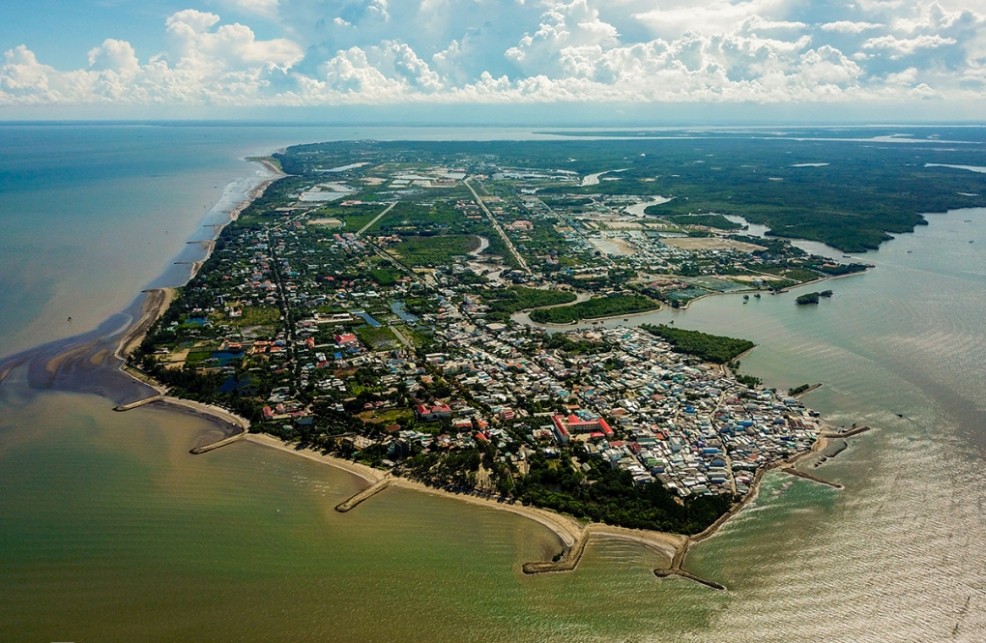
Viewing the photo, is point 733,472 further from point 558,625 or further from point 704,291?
point 704,291

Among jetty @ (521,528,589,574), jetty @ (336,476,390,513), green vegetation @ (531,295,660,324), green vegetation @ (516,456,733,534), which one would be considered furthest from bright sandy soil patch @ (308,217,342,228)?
jetty @ (521,528,589,574)

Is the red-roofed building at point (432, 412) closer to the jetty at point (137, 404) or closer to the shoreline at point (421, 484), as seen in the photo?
the shoreline at point (421, 484)

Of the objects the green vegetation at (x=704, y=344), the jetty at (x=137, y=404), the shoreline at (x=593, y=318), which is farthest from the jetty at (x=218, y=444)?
the green vegetation at (x=704, y=344)

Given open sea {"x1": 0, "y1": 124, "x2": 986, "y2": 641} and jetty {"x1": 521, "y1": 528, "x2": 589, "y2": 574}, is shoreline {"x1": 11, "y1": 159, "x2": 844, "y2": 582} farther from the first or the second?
open sea {"x1": 0, "y1": 124, "x2": 986, "y2": 641}

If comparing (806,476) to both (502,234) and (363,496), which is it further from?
(502,234)

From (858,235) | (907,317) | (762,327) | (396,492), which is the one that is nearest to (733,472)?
(396,492)

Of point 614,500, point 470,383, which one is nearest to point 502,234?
point 470,383
